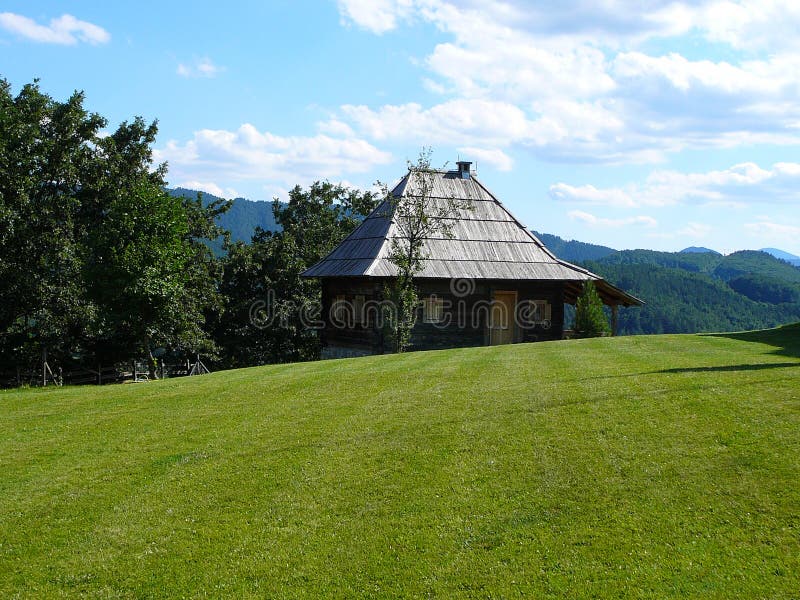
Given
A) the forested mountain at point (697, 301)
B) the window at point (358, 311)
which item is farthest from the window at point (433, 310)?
the forested mountain at point (697, 301)

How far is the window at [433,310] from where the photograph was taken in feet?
90.9

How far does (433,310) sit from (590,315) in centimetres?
609

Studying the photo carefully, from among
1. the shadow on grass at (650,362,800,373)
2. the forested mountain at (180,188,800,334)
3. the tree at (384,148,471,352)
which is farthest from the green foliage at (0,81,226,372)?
the forested mountain at (180,188,800,334)

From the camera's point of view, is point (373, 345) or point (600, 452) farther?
point (373, 345)

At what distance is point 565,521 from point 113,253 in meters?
18.9

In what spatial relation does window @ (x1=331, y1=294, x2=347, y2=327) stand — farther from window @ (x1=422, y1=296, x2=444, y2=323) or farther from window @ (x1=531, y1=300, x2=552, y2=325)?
window @ (x1=531, y1=300, x2=552, y2=325)

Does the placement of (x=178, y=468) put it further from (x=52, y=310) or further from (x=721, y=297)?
(x=721, y=297)

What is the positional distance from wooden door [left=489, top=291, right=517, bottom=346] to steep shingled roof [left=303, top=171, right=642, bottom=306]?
128cm

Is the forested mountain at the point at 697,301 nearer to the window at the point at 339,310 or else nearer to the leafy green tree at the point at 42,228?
the window at the point at 339,310

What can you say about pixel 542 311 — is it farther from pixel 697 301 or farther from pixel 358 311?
pixel 697 301

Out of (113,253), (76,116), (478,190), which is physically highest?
(76,116)

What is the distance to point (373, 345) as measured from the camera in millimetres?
26891

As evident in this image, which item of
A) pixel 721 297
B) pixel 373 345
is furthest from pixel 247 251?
pixel 721 297

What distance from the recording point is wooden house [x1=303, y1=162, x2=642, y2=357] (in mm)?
27344
